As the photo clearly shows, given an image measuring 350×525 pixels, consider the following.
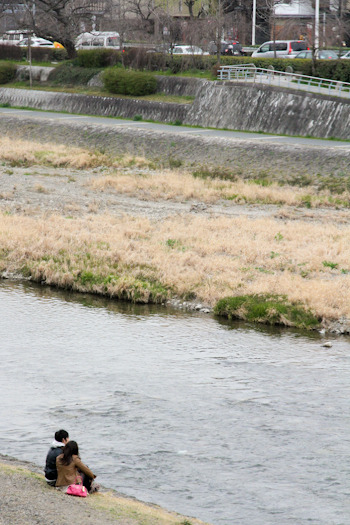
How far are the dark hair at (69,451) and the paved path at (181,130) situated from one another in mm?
25473

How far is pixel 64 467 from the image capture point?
8.76 meters

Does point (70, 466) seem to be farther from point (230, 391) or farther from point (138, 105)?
point (138, 105)

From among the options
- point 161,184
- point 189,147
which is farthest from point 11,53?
point 161,184

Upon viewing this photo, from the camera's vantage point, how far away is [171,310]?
17812 mm

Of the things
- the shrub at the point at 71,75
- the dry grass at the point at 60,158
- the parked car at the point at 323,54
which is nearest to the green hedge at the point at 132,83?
the shrub at the point at 71,75

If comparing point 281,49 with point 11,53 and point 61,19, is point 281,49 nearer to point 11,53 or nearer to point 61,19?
point 61,19

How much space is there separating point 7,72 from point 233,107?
74.3 feet

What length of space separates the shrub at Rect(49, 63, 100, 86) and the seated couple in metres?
45.4

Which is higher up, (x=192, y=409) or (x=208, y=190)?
(x=208, y=190)

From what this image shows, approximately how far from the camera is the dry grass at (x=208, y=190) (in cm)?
2878

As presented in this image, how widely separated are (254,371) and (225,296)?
14.6 ft

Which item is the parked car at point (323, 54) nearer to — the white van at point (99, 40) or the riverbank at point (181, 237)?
the riverbank at point (181, 237)

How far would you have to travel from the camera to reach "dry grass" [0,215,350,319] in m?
18.2

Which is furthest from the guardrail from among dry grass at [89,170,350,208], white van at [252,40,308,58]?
dry grass at [89,170,350,208]
